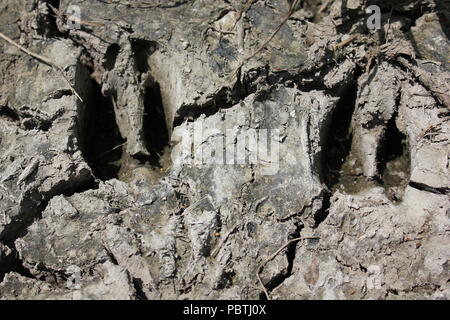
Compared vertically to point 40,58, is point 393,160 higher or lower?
lower

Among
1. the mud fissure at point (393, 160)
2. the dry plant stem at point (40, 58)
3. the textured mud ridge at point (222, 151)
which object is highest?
the dry plant stem at point (40, 58)

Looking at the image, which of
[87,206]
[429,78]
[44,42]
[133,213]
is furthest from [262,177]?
[44,42]

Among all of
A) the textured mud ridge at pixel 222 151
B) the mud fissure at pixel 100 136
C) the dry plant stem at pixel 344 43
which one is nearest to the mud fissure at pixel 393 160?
the textured mud ridge at pixel 222 151

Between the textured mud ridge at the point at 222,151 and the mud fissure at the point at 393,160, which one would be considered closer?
the textured mud ridge at the point at 222,151

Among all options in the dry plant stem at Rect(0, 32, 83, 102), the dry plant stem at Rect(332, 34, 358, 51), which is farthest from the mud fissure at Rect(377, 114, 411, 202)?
the dry plant stem at Rect(0, 32, 83, 102)

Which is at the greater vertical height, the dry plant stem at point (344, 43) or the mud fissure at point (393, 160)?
the dry plant stem at point (344, 43)

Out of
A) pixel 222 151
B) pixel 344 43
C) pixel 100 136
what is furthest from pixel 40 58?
pixel 344 43

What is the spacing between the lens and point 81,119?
2.80 m

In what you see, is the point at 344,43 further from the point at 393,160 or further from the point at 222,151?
the point at 222,151

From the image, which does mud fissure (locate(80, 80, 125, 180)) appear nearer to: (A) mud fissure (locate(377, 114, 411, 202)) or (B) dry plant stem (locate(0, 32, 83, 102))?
(B) dry plant stem (locate(0, 32, 83, 102))

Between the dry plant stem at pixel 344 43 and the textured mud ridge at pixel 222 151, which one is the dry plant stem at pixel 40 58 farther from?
the dry plant stem at pixel 344 43

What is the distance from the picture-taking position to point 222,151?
2.61 metres

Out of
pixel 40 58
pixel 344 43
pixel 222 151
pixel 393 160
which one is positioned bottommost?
pixel 393 160

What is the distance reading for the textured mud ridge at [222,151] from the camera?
235 cm
